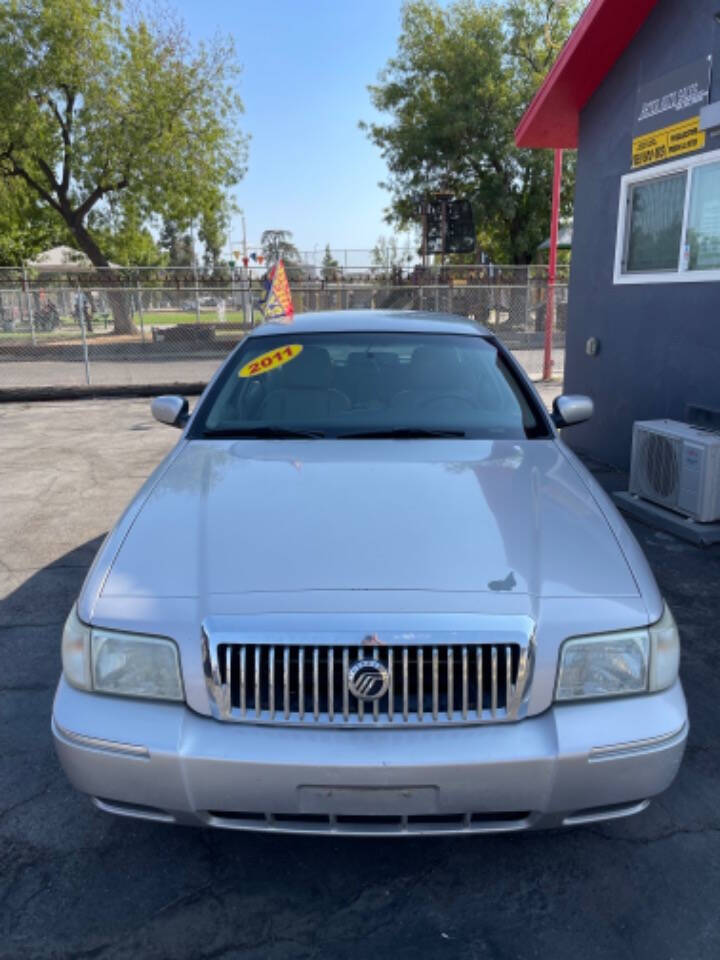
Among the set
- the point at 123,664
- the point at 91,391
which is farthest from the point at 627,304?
the point at 91,391

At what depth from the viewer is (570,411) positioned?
12.2ft

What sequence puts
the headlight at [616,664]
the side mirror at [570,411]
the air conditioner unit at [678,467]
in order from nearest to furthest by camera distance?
the headlight at [616,664] < the side mirror at [570,411] < the air conditioner unit at [678,467]

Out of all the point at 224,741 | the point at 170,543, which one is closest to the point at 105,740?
the point at 224,741

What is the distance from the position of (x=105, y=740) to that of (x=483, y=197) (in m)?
28.5

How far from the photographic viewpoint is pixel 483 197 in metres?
27.5

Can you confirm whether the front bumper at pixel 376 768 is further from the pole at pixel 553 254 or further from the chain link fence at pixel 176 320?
the chain link fence at pixel 176 320

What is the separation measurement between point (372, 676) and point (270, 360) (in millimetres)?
2211

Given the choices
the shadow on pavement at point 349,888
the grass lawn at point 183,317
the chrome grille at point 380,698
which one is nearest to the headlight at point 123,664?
the chrome grille at point 380,698

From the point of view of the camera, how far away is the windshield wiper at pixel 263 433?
3.24m

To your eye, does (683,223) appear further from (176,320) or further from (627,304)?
(176,320)

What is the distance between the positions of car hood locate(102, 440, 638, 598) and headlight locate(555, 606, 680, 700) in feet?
0.44

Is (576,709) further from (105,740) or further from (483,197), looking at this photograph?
(483,197)

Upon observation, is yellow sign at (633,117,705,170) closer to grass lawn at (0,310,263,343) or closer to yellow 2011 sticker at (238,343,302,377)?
yellow 2011 sticker at (238,343,302,377)

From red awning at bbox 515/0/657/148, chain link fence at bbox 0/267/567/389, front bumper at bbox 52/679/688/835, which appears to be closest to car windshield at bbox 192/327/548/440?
front bumper at bbox 52/679/688/835
